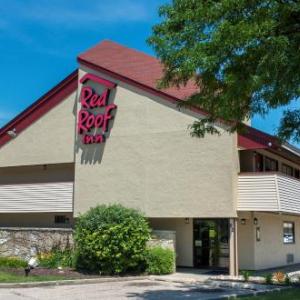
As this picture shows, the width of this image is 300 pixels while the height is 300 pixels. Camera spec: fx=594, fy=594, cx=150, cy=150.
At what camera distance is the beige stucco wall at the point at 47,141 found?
29438 millimetres

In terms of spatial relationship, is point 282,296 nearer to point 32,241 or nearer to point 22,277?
point 22,277

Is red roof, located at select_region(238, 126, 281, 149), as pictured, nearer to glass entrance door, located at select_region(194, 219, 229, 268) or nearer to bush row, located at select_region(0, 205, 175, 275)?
glass entrance door, located at select_region(194, 219, 229, 268)

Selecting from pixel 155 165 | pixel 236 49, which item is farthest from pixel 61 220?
pixel 236 49

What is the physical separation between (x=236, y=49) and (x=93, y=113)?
55.6 ft

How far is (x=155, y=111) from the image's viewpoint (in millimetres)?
26266

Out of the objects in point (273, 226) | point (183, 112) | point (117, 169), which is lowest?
point (273, 226)

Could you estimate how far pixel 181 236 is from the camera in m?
27.3

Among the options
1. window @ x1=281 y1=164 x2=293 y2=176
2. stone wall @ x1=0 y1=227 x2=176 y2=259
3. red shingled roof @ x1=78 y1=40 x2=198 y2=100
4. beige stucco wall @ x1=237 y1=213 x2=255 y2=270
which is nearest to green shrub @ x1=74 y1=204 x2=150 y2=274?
stone wall @ x1=0 y1=227 x2=176 y2=259

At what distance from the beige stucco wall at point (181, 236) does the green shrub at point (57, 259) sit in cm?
426

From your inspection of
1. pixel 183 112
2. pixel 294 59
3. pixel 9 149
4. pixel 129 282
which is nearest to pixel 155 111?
pixel 183 112

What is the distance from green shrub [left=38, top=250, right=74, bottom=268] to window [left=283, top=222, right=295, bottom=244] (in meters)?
12.0

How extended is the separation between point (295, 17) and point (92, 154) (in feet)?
56.2

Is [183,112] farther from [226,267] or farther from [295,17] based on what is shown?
[295,17]

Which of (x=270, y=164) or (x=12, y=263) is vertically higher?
(x=270, y=164)
